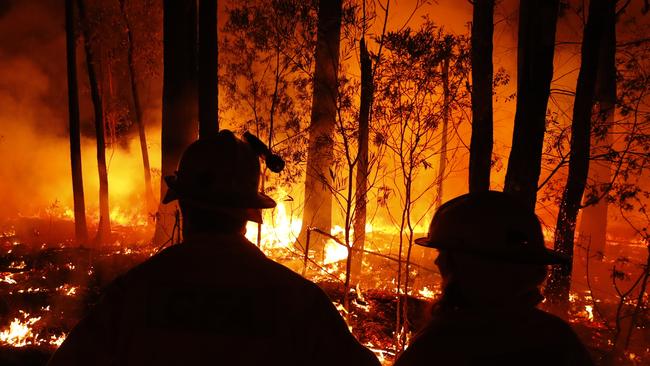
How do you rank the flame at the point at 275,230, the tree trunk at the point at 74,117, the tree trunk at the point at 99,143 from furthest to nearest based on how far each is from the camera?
1. the tree trunk at the point at 99,143
2. the tree trunk at the point at 74,117
3. the flame at the point at 275,230

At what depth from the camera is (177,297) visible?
1.86 m

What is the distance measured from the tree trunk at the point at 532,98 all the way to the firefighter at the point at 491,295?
6294mm

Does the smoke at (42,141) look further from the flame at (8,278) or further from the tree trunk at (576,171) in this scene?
the tree trunk at (576,171)

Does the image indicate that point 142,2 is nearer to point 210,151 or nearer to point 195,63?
point 195,63

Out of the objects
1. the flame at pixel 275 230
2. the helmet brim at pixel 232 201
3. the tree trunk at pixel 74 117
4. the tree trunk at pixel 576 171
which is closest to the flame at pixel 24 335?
the helmet brim at pixel 232 201

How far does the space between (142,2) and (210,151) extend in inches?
841

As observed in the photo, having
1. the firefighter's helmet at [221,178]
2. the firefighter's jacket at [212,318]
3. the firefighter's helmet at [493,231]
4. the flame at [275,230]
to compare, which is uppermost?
the firefighter's helmet at [221,178]

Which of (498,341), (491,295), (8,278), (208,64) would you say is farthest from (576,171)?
(8,278)

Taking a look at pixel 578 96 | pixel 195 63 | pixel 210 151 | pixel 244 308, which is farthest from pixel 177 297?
pixel 195 63

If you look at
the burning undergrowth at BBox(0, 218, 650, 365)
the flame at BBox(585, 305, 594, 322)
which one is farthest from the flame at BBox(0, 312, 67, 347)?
the flame at BBox(585, 305, 594, 322)

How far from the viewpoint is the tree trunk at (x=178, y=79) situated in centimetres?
1273

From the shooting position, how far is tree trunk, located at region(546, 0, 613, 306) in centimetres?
985

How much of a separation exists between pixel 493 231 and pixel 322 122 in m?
12.4

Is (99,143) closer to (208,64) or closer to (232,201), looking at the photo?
(208,64)
